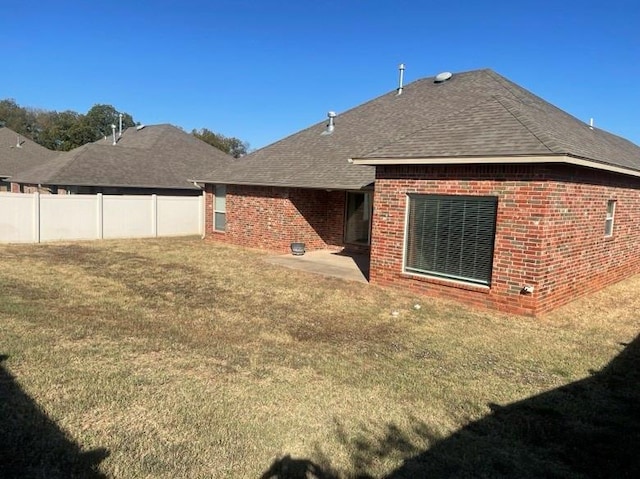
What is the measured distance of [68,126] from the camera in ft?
219

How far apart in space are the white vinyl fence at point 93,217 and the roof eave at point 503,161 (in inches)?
→ 483

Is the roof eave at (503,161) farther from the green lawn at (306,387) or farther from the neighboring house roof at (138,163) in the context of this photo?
the neighboring house roof at (138,163)

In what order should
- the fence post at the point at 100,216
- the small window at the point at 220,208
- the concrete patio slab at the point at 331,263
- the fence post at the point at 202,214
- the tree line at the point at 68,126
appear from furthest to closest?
the tree line at the point at 68,126
the fence post at the point at 202,214
the small window at the point at 220,208
the fence post at the point at 100,216
the concrete patio slab at the point at 331,263

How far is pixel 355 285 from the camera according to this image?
35.6 ft

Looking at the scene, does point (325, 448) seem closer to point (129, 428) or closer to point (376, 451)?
→ point (376, 451)

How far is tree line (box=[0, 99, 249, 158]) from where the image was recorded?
6519cm

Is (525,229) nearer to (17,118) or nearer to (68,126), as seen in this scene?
(68,126)

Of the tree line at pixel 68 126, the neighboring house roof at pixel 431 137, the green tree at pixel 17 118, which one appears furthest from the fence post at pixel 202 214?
the green tree at pixel 17 118

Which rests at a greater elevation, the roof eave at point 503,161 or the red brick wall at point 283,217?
the roof eave at point 503,161

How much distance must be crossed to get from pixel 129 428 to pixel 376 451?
6.92 ft

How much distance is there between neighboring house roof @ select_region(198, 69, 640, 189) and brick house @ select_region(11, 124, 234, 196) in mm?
4980

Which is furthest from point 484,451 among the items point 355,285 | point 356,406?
point 355,285

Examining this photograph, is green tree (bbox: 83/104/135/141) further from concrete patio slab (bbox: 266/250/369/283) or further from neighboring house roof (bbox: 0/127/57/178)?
concrete patio slab (bbox: 266/250/369/283)

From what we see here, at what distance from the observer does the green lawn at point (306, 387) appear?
3799 mm
